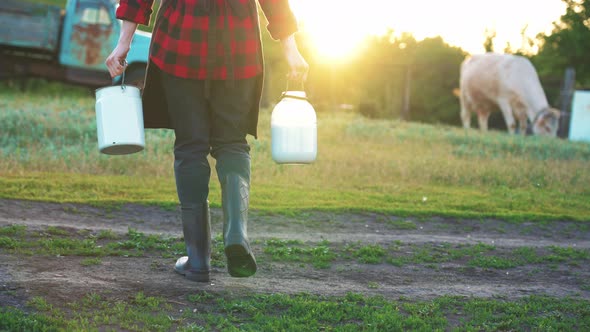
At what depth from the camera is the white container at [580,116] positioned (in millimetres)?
20859

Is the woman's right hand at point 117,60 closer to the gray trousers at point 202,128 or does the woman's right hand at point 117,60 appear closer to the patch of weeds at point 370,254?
the gray trousers at point 202,128

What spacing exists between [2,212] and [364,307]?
294 centimetres

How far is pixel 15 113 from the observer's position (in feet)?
37.3

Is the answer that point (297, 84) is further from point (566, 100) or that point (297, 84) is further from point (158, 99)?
point (566, 100)

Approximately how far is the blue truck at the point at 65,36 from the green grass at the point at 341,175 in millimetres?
3595


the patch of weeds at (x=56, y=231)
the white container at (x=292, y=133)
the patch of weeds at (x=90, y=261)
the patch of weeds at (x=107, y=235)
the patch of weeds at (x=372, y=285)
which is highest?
the white container at (x=292, y=133)

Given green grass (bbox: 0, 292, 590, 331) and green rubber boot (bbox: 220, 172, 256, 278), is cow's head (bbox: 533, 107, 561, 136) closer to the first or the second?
green grass (bbox: 0, 292, 590, 331)

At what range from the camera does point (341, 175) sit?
27.7ft

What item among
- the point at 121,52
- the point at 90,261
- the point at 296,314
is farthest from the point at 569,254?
the point at 121,52

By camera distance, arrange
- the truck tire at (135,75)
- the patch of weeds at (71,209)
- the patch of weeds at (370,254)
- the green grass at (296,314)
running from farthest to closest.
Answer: the truck tire at (135,75)
the patch of weeds at (71,209)
the patch of weeds at (370,254)
the green grass at (296,314)

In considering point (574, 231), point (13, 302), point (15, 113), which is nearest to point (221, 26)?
point (13, 302)

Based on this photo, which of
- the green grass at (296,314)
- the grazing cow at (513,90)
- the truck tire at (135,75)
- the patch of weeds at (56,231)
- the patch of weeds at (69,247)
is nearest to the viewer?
the green grass at (296,314)

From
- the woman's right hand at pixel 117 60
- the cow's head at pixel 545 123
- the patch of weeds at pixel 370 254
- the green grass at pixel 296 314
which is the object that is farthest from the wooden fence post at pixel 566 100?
the woman's right hand at pixel 117 60

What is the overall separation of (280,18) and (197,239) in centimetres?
110
